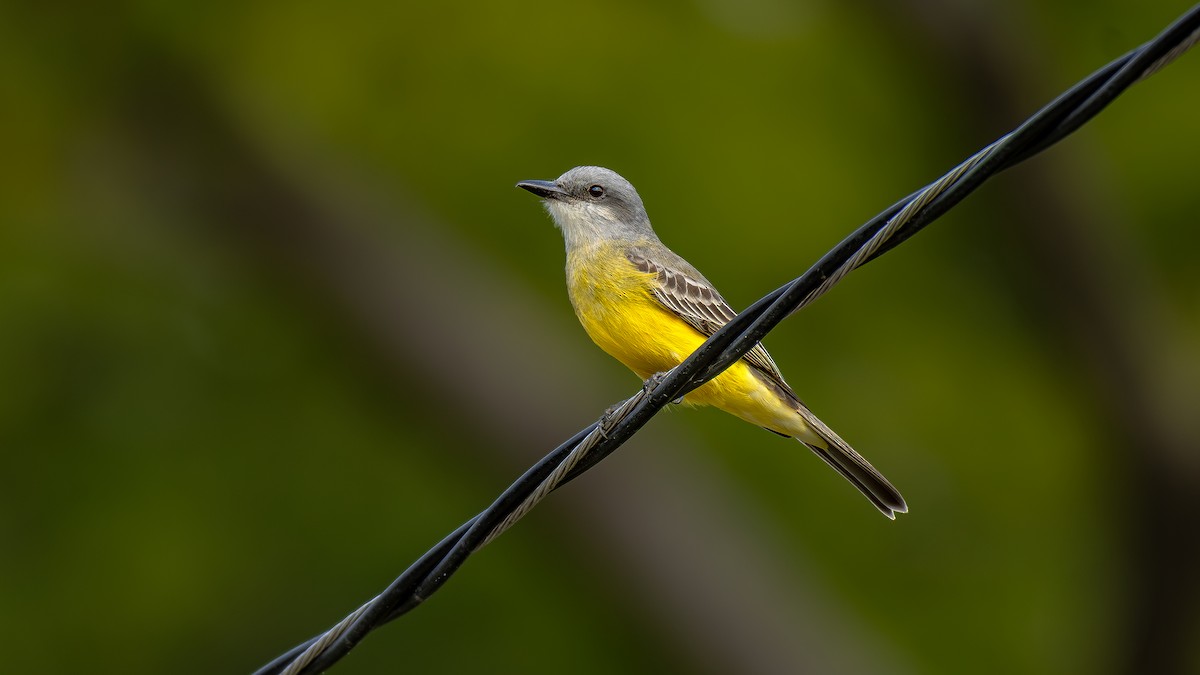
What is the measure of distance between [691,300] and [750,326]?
2.45m

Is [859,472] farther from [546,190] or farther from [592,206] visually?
[546,190]

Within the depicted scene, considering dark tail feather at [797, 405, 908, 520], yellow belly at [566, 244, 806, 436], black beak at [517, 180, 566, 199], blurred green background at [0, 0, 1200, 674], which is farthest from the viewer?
blurred green background at [0, 0, 1200, 674]

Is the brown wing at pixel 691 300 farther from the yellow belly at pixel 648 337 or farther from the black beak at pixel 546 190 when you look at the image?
the black beak at pixel 546 190

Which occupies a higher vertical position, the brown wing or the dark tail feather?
the brown wing

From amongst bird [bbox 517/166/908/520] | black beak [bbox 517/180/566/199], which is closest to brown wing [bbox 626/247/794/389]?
bird [bbox 517/166/908/520]

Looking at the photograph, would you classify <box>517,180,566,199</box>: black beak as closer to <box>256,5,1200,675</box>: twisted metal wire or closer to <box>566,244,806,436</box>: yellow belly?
<box>566,244,806,436</box>: yellow belly

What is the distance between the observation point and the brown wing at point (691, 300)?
6180 mm

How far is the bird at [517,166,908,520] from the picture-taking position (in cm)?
605

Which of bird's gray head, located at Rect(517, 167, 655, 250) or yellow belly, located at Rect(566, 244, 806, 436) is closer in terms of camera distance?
yellow belly, located at Rect(566, 244, 806, 436)

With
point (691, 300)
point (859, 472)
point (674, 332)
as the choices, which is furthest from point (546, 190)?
point (859, 472)

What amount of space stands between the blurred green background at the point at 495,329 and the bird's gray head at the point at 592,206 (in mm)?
4175

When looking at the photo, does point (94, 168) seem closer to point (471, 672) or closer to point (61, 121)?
point (61, 121)

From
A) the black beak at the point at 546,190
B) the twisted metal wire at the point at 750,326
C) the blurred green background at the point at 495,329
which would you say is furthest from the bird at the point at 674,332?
the blurred green background at the point at 495,329

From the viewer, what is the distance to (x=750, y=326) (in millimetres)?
3885
